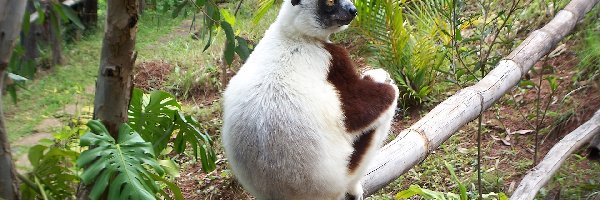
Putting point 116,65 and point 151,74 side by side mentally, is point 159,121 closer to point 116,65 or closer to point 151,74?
point 116,65

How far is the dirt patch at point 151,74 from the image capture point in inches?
298

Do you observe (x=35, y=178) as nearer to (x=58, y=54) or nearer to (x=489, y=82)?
(x=489, y=82)

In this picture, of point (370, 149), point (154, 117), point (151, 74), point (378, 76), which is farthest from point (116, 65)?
point (151, 74)

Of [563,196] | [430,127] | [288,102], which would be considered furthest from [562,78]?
[288,102]

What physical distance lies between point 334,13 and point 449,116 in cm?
97

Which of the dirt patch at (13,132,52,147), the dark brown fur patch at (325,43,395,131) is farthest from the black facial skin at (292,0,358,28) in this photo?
the dirt patch at (13,132,52,147)

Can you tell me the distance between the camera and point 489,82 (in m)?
4.29

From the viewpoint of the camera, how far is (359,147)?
3.34m

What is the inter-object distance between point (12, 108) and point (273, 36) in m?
4.11

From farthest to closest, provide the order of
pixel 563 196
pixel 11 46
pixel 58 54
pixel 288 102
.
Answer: pixel 58 54 < pixel 563 196 < pixel 288 102 < pixel 11 46

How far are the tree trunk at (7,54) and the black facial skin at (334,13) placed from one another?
1597mm

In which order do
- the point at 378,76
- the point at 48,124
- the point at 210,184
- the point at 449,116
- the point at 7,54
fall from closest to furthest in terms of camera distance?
the point at 7,54 < the point at 378,76 < the point at 449,116 < the point at 210,184 < the point at 48,124

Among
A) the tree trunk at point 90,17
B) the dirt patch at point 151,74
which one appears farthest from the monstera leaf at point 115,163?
the tree trunk at point 90,17

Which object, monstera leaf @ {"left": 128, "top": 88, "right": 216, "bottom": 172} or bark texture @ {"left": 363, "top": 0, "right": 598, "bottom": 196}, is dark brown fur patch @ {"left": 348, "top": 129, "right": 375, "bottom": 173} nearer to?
bark texture @ {"left": 363, "top": 0, "right": 598, "bottom": 196}
